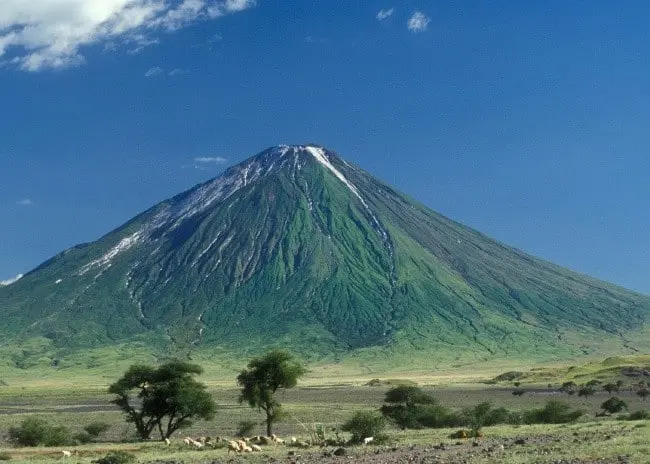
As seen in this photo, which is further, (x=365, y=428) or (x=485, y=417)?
(x=485, y=417)

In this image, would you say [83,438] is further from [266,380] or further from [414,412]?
[414,412]

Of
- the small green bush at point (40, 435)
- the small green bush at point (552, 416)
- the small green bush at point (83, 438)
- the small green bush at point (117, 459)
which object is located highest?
the small green bush at point (40, 435)

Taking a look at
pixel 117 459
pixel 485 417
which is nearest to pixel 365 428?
pixel 117 459

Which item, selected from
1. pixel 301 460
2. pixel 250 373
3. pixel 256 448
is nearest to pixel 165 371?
pixel 250 373

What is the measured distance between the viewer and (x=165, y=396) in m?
45.9

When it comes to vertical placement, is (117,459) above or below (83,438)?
below

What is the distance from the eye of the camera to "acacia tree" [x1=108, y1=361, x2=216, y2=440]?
4588 centimetres

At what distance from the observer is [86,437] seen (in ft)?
156

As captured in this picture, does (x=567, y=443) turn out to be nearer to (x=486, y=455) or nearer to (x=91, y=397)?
(x=486, y=455)

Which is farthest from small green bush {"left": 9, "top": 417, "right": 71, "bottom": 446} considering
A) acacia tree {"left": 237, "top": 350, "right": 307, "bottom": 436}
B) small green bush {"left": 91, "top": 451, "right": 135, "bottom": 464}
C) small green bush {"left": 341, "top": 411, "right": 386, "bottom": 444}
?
small green bush {"left": 341, "top": 411, "right": 386, "bottom": 444}

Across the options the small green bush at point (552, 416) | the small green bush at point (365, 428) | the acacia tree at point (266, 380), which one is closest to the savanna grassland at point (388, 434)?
the small green bush at point (365, 428)

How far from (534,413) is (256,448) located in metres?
21.5

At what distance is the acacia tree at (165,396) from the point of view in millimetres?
45875

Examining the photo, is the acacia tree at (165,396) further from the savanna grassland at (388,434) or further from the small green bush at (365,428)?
the small green bush at (365,428)
